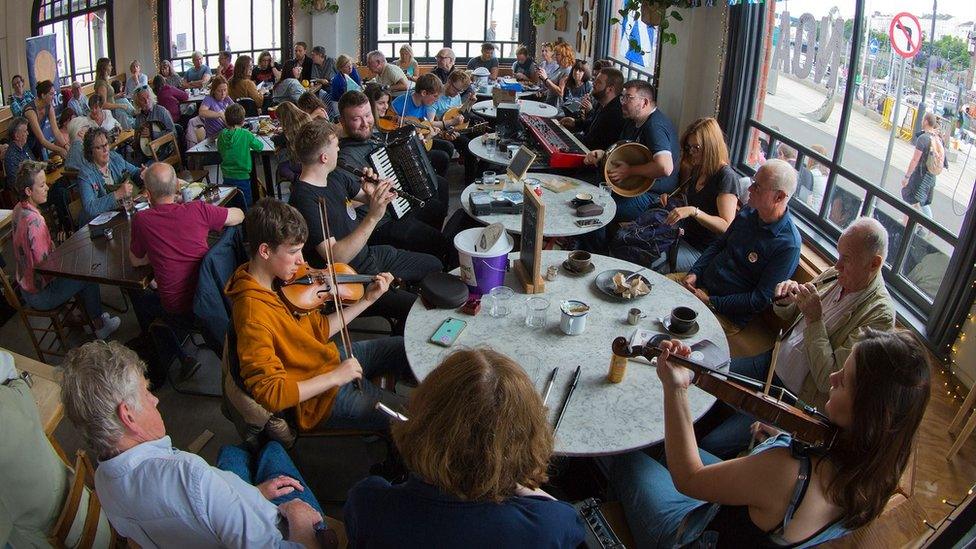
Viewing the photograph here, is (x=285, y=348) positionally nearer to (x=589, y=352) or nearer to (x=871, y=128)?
(x=589, y=352)

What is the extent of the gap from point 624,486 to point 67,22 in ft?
31.4

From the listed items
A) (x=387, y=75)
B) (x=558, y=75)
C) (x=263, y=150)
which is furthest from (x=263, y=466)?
(x=558, y=75)

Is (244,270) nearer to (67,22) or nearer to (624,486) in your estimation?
(624,486)

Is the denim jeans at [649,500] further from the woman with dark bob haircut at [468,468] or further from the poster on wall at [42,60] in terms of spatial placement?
the poster on wall at [42,60]

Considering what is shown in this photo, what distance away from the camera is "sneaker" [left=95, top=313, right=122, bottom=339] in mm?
3834

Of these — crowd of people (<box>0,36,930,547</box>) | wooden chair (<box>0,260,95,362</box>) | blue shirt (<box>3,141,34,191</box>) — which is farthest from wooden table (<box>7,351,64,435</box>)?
blue shirt (<box>3,141,34,191</box>)

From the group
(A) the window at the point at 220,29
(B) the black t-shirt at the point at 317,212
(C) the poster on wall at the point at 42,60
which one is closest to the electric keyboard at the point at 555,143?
(B) the black t-shirt at the point at 317,212

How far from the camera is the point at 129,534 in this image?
5.22ft

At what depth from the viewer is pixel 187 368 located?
3496 mm

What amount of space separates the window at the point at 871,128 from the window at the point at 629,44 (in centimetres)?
265

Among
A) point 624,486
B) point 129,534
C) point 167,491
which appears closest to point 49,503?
point 129,534

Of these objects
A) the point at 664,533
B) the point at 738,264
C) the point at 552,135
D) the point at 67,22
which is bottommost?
the point at 664,533

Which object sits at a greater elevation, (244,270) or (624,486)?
(244,270)

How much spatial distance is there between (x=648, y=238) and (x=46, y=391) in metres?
2.87
